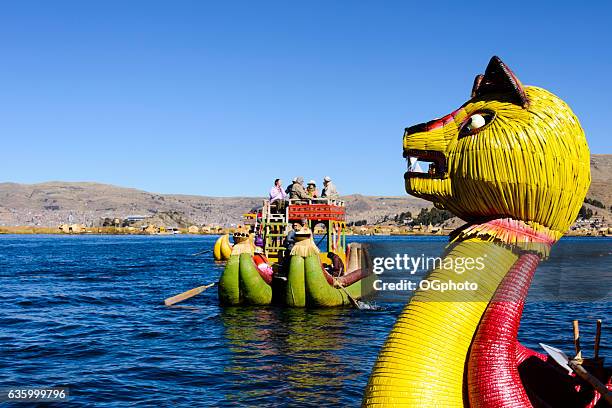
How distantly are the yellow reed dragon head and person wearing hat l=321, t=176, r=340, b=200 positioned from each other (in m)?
18.3

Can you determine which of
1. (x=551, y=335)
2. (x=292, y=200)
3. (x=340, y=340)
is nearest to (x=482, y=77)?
(x=340, y=340)

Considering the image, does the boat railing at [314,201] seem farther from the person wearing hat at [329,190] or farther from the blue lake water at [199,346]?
the blue lake water at [199,346]

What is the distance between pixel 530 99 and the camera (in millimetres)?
4574

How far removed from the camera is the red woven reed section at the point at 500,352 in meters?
4.32

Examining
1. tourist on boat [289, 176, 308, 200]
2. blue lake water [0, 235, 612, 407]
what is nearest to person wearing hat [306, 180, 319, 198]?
tourist on boat [289, 176, 308, 200]

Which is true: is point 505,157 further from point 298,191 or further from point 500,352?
point 298,191

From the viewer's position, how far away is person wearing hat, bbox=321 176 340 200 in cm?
2315

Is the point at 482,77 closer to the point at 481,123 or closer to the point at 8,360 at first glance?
the point at 481,123

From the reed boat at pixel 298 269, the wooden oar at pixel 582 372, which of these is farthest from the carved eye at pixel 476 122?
the reed boat at pixel 298 269

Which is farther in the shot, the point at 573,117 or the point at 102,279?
the point at 102,279

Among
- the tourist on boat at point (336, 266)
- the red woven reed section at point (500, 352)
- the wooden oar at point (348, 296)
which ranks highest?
the red woven reed section at point (500, 352)

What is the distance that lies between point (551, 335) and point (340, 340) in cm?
608

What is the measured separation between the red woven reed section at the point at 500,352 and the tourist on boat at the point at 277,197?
19107mm

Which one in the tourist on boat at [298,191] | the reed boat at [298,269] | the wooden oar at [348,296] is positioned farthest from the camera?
the tourist on boat at [298,191]
